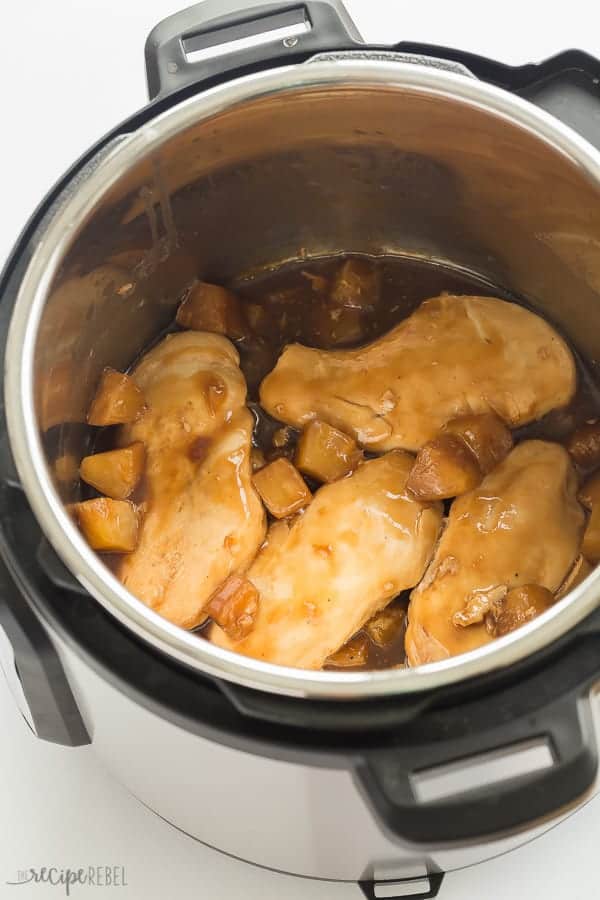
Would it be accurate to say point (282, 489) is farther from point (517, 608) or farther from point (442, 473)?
point (517, 608)

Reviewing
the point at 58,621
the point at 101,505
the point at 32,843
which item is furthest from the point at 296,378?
the point at 32,843

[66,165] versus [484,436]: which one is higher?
[66,165]

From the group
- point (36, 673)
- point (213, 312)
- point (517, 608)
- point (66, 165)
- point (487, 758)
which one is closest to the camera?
point (487, 758)

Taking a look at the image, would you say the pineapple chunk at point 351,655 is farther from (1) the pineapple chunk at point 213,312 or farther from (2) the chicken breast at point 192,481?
(1) the pineapple chunk at point 213,312

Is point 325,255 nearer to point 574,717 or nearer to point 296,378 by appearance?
point 296,378

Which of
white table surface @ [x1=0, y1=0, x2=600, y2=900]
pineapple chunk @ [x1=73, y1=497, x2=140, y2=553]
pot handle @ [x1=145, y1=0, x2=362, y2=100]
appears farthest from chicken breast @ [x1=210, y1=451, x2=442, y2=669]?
pot handle @ [x1=145, y1=0, x2=362, y2=100]

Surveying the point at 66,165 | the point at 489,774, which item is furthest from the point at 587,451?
the point at 66,165
